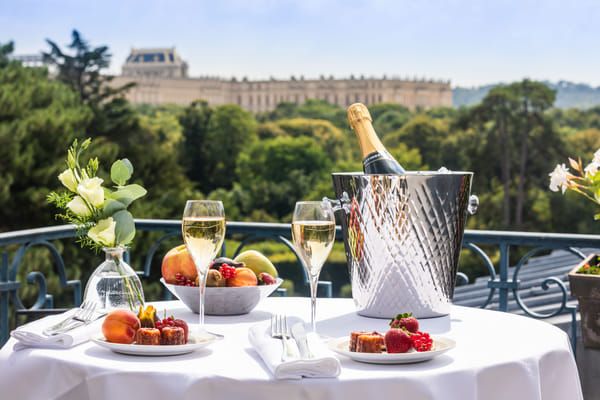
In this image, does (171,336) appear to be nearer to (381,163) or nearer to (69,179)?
(69,179)

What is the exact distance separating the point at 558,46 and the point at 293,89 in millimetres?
19738

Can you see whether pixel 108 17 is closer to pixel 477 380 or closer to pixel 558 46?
pixel 558 46

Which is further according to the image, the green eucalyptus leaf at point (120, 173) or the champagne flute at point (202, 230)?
the green eucalyptus leaf at point (120, 173)

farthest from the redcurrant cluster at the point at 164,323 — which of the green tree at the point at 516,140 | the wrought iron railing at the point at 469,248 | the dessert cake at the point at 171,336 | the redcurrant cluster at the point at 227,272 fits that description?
the green tree at the point at 516,140

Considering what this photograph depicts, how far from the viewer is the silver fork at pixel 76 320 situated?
165 cm

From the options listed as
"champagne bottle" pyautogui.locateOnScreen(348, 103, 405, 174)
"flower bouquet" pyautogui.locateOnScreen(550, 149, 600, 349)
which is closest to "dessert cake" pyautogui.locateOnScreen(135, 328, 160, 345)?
"champagne bottle" pyautogui.locateOnScreen(348, 103, 405, 174)

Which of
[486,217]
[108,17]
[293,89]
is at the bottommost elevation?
[486,217]

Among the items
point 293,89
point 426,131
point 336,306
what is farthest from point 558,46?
point 336,306

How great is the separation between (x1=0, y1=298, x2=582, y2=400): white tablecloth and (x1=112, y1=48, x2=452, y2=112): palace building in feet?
185

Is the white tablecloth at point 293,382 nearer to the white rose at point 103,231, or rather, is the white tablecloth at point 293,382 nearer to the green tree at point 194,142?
the white rose at point 103,231

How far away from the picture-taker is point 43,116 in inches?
938

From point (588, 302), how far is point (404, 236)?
68 centimetres

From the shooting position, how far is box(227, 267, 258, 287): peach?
A: 1904 mm

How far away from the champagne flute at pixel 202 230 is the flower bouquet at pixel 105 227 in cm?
13
